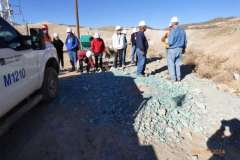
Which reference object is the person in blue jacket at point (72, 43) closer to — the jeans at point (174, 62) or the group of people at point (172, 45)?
the group of people at point (172, 45)

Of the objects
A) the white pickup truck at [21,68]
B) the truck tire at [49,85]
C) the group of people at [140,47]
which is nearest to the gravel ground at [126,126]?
the truck tire at [49,85]

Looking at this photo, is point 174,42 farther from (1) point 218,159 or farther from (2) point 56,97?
(1) point 218,159

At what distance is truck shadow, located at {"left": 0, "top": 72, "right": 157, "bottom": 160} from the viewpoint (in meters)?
4.74

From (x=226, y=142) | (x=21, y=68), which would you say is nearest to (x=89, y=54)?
(x=21, y=68)

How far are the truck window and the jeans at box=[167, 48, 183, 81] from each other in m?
4.92

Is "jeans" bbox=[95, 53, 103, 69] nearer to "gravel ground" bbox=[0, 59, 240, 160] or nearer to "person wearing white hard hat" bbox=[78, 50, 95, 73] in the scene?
"person wearing white hard hat" bbox=[78, 50, 95, 73]

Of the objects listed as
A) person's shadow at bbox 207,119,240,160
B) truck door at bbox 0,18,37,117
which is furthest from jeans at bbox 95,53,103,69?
person's shadow at bbox 207,119,240,160

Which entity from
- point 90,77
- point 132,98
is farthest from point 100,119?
point 90,77

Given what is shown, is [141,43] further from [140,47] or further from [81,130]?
[81,130]

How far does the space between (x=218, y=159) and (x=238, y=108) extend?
7.47ft

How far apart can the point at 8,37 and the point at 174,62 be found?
5.35 metres

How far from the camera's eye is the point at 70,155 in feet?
15.4

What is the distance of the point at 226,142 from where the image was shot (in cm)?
532

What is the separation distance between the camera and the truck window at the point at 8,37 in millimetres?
4348
